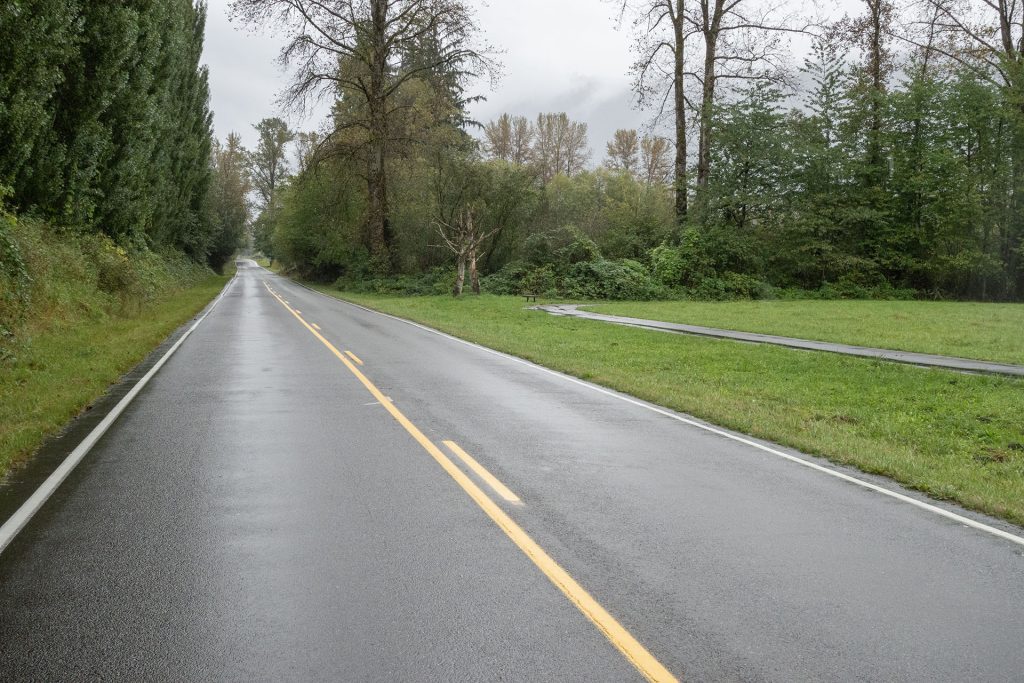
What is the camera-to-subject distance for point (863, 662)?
3400mm

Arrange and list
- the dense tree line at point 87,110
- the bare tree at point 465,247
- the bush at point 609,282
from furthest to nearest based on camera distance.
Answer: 1. the bush at point 609,282
2. the bare tree at point 465,247
3. the dense tree line at point 87,110

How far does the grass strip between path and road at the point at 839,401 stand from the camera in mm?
7309

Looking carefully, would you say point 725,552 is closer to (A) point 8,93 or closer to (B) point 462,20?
(A) point 8,93

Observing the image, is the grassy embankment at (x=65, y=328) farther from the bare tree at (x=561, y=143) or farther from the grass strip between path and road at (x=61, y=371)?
the bare tree at (x=561, y=143)

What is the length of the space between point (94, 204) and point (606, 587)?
24555 mm

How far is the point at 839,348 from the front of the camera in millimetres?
15984

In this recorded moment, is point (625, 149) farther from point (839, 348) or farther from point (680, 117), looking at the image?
point (839, 348)

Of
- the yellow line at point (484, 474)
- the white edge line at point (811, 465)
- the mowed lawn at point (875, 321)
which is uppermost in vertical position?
the mowed lawn at point (875, 321)

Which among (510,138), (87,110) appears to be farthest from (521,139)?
(87,110)

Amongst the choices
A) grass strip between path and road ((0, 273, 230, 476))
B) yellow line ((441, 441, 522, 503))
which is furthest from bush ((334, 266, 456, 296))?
yellow line ((441, 441, 522, 503))

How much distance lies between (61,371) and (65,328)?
5.43m

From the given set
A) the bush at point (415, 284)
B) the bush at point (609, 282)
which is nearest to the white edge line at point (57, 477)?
the bush at point (609, 282)

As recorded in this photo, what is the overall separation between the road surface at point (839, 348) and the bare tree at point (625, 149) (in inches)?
2070

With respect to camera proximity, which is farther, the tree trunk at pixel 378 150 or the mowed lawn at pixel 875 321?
the tree trunk at pixel 378 150
